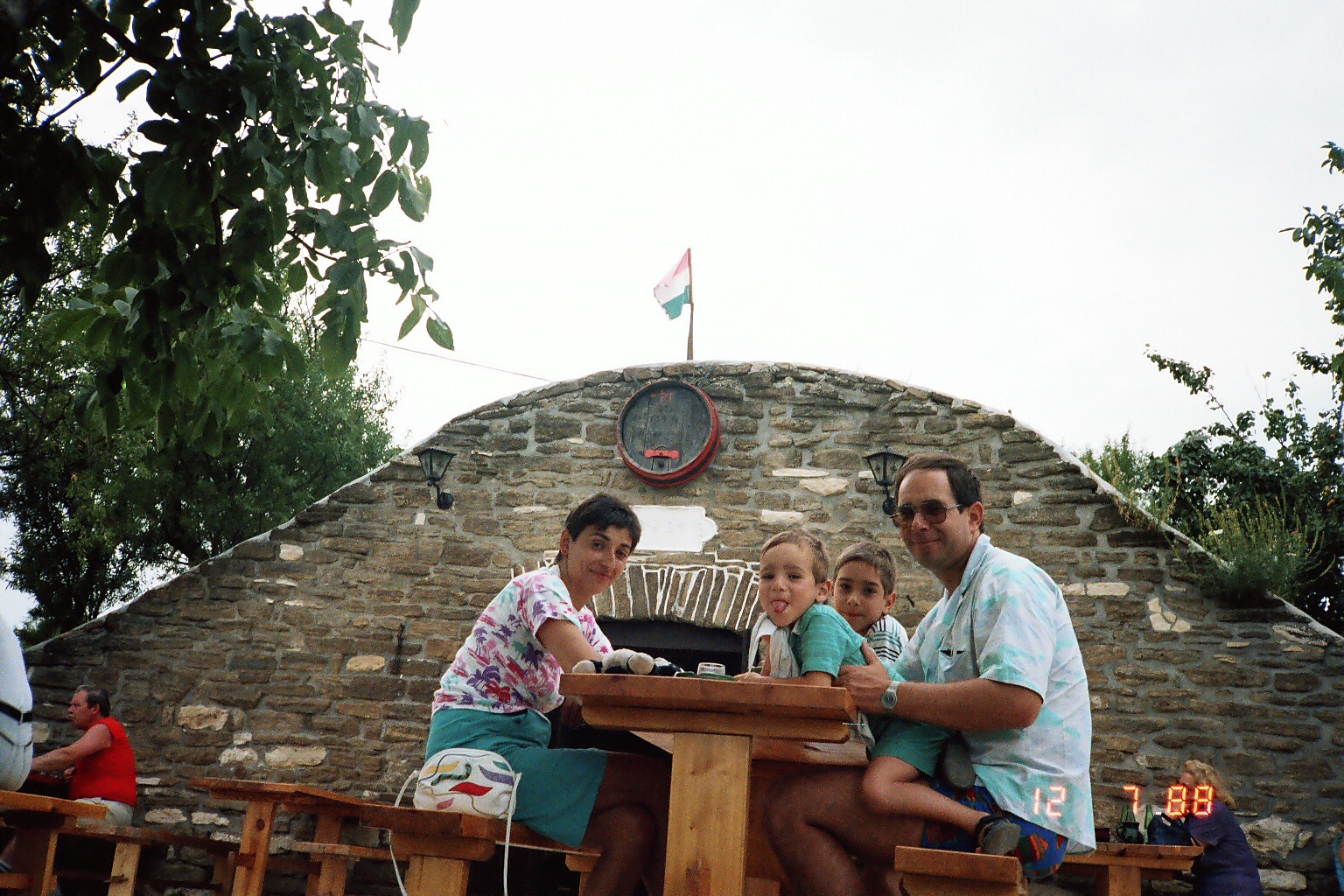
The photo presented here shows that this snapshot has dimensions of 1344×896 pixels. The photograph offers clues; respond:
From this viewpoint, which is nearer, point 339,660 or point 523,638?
point 523,638

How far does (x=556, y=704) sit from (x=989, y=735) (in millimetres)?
1295

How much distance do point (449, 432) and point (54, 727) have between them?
124 inches

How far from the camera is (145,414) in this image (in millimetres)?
2932

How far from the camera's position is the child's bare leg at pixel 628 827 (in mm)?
2557

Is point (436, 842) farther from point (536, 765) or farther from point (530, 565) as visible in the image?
point (530, 565)

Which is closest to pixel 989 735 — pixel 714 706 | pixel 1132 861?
pixel 714 706

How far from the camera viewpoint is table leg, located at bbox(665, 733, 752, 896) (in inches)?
77.7

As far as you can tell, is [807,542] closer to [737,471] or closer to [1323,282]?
[1323,282]

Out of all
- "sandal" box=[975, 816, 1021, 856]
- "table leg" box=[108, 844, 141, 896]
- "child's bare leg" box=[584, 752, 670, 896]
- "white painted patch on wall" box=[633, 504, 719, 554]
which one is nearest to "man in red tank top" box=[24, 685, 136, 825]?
"table leg" box=[108, 844, 141, 896]

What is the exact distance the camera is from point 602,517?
9.78 ft

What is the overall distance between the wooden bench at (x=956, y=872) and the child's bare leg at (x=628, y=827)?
0.72m

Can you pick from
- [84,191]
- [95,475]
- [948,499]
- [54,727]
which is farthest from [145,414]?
[95,475]

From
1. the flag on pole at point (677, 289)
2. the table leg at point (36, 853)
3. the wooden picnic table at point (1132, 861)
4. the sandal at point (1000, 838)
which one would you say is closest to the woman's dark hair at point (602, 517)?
the sandal at point (1000, 838)

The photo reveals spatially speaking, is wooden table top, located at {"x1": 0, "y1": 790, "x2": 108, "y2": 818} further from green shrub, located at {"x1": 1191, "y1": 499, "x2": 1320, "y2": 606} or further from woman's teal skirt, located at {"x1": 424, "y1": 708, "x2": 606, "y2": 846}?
green shrub, located at {"x1": 1191, "y1": 499, "x2": 1320, "y2": 606}
